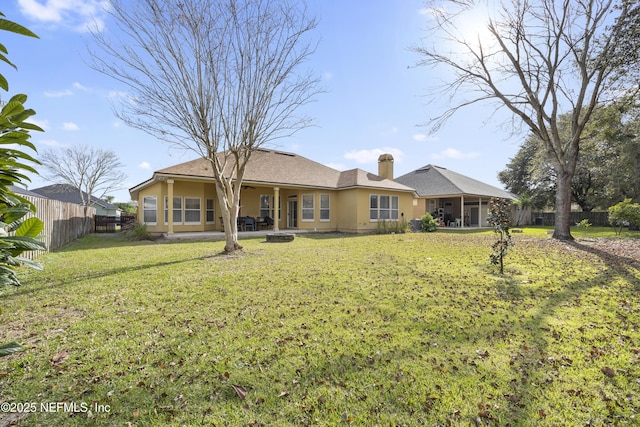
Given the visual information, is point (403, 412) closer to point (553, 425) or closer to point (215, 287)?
point (553, 425)

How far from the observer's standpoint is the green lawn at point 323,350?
2.39m

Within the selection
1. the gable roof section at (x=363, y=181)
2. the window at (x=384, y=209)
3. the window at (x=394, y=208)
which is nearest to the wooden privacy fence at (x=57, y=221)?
the gable roof section at (x=363, y=181)

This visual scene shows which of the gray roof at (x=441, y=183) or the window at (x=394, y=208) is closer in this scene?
the window at (x=394, y=208)

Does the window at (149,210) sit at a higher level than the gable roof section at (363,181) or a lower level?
lower

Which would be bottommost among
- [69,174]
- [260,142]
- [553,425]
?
[553,425]

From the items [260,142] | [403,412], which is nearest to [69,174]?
[260,142]

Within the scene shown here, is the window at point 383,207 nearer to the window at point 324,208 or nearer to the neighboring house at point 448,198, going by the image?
the window at point 324,208

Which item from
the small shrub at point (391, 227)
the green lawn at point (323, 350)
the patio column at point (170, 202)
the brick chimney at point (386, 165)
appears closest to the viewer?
the green lawn at point (323, 350)

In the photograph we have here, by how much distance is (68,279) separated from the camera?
19.7 ft

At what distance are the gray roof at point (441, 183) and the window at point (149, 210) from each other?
19159 mm

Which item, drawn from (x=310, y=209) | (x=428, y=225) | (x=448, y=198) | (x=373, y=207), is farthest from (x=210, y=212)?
(x=448, y=198)

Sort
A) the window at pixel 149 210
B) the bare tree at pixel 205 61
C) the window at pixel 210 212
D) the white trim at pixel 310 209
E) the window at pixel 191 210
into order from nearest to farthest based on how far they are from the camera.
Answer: the bare tree at pixel 205 61 < the window at pixel 149 210 < the window at pixel 191 210 < the window at pixel 210 212 < the white trim at pixel 310 209

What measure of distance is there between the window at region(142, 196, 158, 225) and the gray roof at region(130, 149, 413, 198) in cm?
78

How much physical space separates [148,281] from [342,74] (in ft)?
29.7
